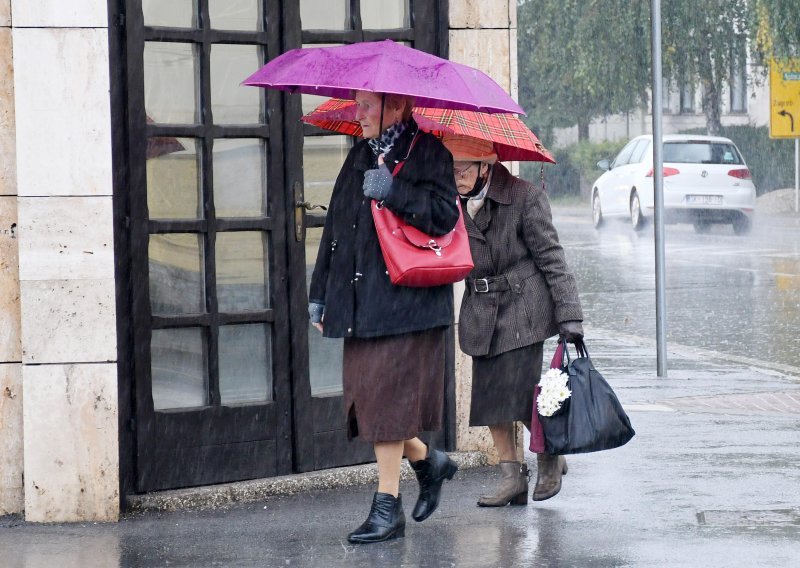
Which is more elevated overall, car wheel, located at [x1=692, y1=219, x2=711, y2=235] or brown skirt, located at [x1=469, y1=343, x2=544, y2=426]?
car wheel, located at [x1=692, y1=219, x2=711, y2=235]

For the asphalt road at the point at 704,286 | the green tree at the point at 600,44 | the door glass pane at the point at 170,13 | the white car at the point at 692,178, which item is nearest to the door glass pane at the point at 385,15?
the door glass pane at the point at 170,13

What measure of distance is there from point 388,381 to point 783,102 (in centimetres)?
2664

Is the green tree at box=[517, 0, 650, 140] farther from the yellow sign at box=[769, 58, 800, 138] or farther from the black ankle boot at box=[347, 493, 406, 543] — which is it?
the black ankle boot at box=[347, 493, 406, 543]

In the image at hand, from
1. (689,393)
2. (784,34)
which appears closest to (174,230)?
(689,393)

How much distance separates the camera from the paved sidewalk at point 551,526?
20.2 ft

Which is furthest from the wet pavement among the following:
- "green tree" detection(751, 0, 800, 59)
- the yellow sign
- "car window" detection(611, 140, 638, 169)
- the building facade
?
"green tree" detection(751, 0, 800, 59)

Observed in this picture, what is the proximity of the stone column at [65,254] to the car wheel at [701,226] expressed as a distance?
928 inches

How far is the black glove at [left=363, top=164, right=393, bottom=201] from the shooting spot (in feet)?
20.2

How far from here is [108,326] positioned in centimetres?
688

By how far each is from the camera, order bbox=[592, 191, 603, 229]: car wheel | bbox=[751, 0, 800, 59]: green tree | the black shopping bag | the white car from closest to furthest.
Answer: the black shopping bag → the white car → bbox=[592, 191, 603, 229]: car wheel → bbox=[751, 0, 800, 59]: green tree

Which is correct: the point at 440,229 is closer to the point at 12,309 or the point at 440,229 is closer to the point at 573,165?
the point at 12,309

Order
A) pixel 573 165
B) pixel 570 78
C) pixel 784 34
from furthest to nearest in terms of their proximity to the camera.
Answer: pixel 573 165, pixel 570 78, pixel 784 34

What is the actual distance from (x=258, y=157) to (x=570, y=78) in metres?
35.3

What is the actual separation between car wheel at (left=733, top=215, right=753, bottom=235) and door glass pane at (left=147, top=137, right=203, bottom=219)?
75.4ft
